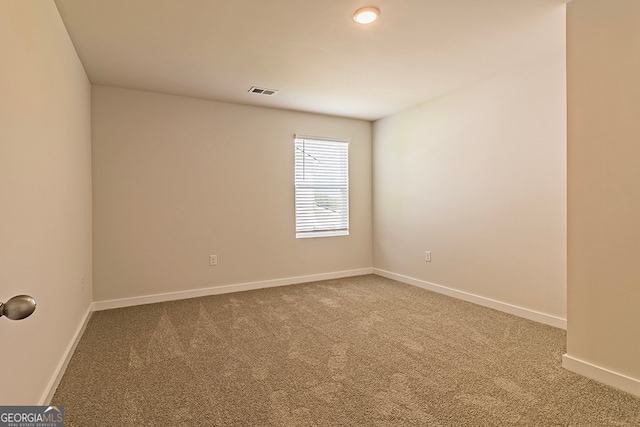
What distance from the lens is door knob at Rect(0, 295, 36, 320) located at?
87 cm

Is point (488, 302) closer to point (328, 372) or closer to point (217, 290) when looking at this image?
point (328, 372)

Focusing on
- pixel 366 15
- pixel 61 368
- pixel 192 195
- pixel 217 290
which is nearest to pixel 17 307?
pixel 61 368

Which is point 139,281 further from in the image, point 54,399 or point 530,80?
point 530,80

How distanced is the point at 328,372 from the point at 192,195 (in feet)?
8.94

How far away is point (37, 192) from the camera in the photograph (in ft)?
5.79

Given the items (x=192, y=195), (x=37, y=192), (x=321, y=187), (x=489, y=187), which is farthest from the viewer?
(x=321, y=187)

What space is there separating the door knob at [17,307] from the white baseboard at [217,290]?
3.18 meters

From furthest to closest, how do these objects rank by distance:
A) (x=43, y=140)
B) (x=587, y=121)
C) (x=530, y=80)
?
(x=530, y=80) < (x=587, y=121) < (x=43, y=140)

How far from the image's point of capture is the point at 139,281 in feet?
12.5

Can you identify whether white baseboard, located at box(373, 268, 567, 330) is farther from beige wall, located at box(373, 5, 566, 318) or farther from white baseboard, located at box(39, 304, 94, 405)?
white baseboard, located at box(39, 304, 94, 405)

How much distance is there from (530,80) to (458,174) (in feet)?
3.73

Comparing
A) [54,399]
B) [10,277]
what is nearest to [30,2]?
[10,277]

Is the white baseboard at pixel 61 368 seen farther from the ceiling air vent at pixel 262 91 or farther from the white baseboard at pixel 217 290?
the ceiling air vent at pixel 262 91

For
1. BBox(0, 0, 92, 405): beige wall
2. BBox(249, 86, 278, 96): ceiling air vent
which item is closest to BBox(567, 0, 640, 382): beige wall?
BBox(249, 86, 278, 96): ceiling air vent
